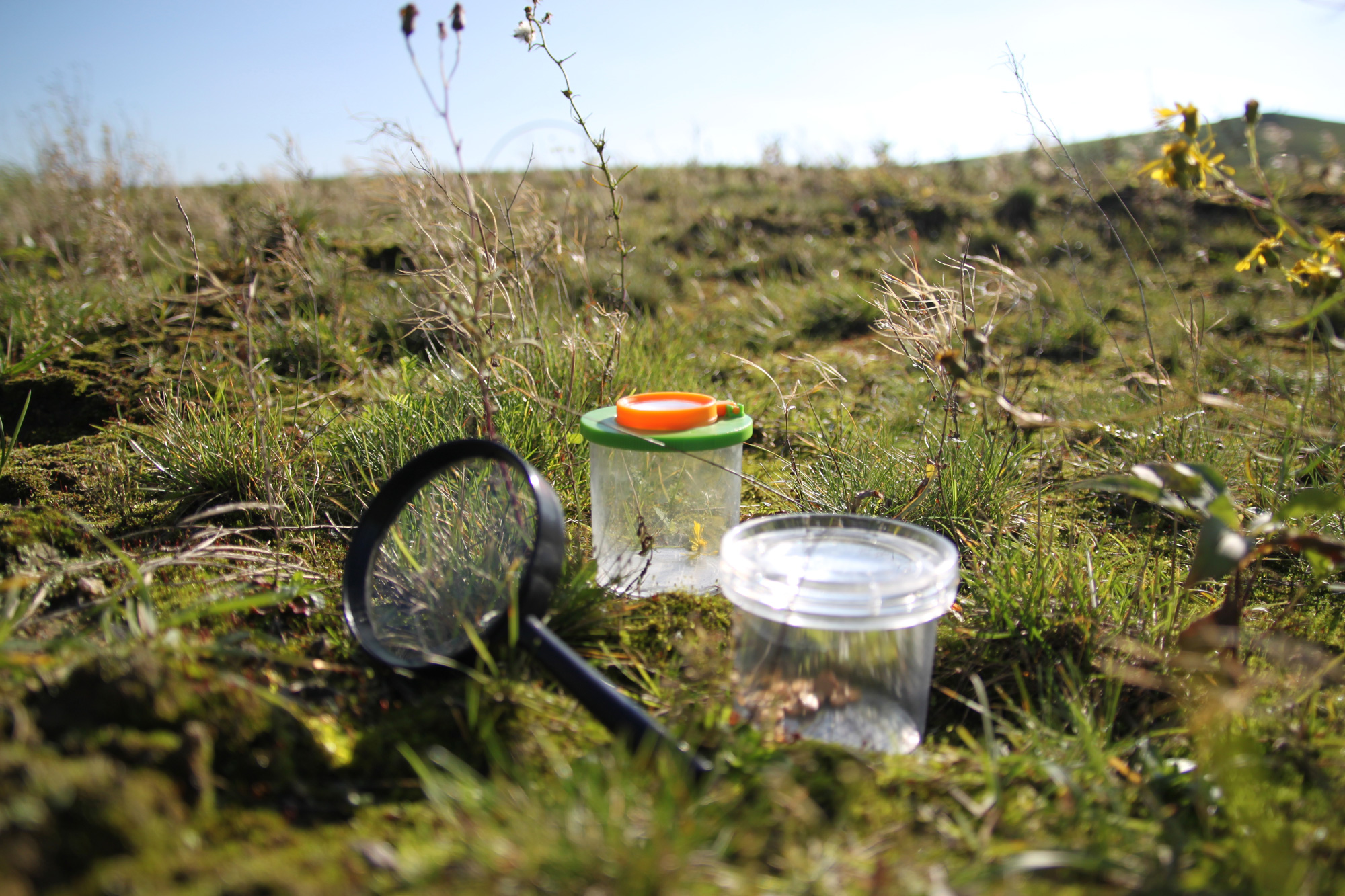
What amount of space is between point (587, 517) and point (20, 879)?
1767 millimetres

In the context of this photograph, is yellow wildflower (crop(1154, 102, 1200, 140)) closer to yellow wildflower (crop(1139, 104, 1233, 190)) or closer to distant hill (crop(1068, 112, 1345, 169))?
yellow wildflower (crop(1139, 104, 1233, 190))

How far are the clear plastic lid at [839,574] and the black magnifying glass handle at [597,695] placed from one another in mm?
348

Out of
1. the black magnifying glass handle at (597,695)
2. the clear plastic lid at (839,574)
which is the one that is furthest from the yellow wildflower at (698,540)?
the black magnifying glass handle at (597,695)

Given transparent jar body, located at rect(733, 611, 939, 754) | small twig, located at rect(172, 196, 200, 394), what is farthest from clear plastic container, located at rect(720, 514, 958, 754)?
small twig, located at rect(172, 196, 200, 394)

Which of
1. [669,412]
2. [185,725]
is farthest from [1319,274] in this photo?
[185,725]

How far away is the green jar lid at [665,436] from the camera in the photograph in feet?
6.39

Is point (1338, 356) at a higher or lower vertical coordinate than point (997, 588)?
higher

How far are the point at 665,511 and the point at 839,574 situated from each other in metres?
0.82

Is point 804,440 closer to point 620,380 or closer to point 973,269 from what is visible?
point 620,380

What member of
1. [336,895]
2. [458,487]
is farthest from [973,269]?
[336,895]

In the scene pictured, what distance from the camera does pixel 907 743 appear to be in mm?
1592

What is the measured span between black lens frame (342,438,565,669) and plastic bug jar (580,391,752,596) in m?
0.42

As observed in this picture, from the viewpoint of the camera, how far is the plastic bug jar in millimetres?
2127

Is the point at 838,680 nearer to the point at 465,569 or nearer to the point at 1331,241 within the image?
the point at 465,569
